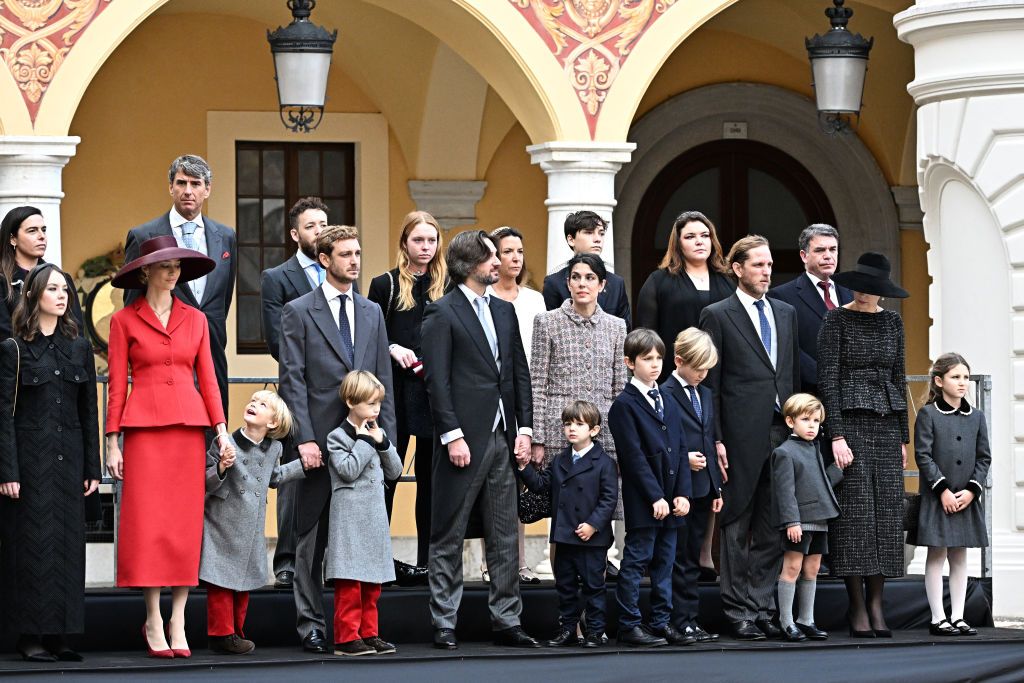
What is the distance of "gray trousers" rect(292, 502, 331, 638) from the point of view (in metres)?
8.98

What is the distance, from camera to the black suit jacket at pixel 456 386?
9.17 metres

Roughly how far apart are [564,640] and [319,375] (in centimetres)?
157

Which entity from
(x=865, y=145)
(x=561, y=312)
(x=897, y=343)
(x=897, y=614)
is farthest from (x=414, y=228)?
(x=865, y=145)

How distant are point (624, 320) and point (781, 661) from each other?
172cm

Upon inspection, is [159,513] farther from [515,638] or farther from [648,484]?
[648,484]

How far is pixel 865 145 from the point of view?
49.4 feet

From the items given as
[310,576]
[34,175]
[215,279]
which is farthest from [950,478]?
[34,175]

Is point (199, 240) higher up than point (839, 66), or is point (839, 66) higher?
point (839, 66)

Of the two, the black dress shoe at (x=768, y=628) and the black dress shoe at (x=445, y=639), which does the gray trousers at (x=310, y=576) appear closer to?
the black dress shoe at (x=445, y=639)

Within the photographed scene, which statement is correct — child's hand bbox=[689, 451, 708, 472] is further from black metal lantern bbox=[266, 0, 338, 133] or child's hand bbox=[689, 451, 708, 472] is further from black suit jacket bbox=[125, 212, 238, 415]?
black metal lantern bbox=[266, 0, 338, 133]

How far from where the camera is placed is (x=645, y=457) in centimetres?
927

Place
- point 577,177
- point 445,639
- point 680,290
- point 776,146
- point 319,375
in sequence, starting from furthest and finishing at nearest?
point 776,146 < point 577,177 < point 680,290 < point 445,639 < point 319,375

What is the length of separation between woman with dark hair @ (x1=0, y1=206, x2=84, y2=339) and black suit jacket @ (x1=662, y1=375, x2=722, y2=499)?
263 cm

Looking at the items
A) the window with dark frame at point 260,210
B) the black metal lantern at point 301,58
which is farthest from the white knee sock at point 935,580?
the window with dark frame at point 260,210
